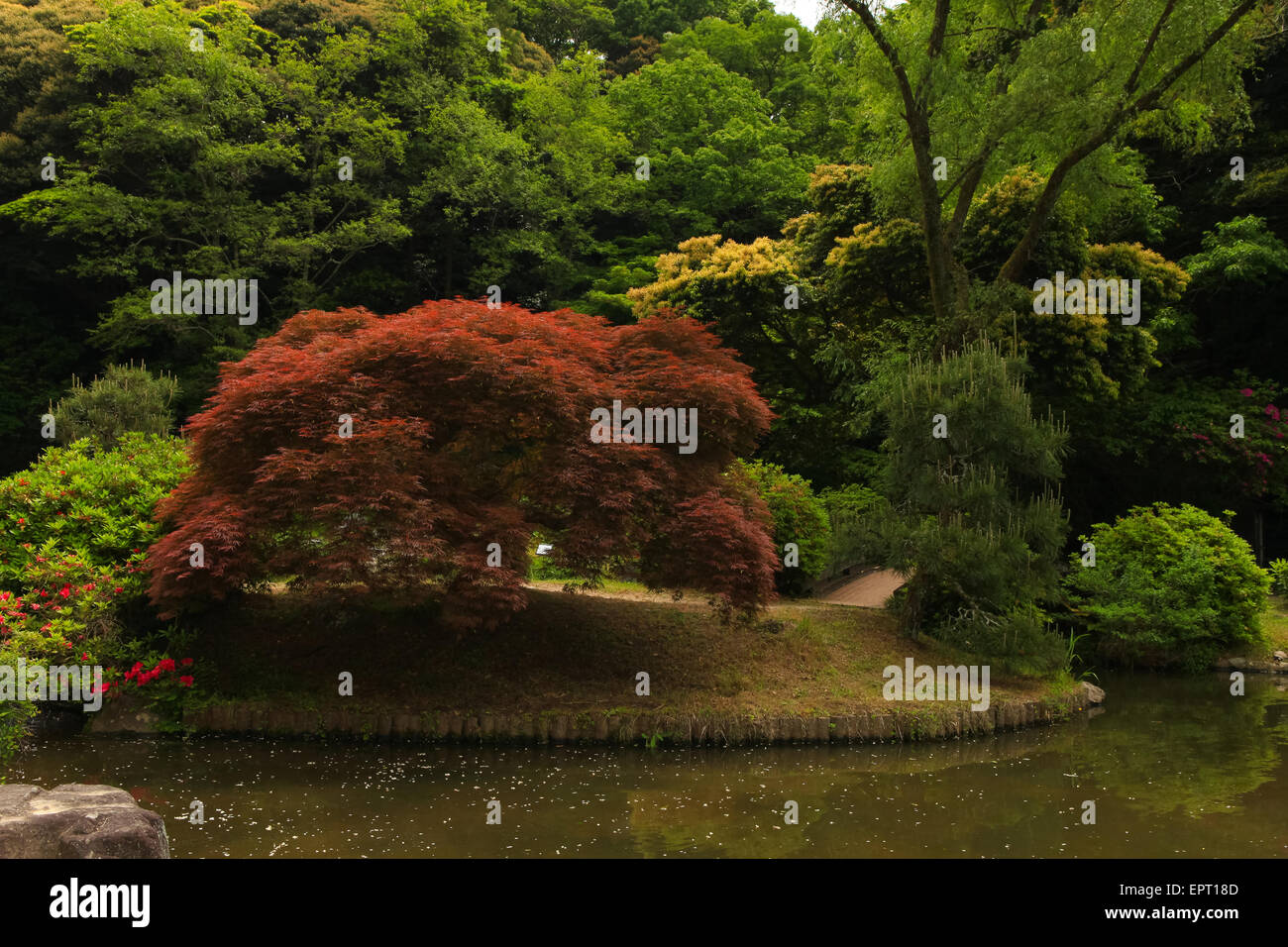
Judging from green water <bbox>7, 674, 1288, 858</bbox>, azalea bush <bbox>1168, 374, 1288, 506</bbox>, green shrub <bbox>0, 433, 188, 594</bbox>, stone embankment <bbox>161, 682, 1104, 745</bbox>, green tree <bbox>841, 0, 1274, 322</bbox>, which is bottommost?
green water <bbox>7, 674, 1288, 858</bbox>

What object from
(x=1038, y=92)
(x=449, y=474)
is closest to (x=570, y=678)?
(x=449, y=474)

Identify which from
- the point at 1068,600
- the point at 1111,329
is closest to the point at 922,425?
the point at 1068,600

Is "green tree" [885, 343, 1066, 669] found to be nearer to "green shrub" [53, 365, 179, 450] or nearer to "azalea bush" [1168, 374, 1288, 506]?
"azalea bush" [1168, 374, 1288, 506]

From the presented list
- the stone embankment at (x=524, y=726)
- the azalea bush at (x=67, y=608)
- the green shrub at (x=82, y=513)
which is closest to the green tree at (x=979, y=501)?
the stone embankment at (x=524, y=726)

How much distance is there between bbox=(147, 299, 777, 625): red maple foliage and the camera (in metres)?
9.32

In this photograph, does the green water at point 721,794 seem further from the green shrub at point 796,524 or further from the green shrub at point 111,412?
the green shrub at point 111,412

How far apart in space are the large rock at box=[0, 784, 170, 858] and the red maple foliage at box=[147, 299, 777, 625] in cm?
411

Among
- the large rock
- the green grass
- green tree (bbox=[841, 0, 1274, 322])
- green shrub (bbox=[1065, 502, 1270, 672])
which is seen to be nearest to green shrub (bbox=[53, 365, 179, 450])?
the green grass

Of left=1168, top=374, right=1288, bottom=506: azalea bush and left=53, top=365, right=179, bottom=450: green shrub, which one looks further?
left=1168, top=374, right=1288, bottom=506: azalea bush

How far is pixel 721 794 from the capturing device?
8188 mm

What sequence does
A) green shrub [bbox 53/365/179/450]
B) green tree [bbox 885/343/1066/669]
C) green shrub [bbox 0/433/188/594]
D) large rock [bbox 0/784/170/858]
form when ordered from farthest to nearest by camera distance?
green shrub [bbox 53/365/179/450], green tree [bbox 885/343/1066/669], green shrub [bbox 0/433/188/594], large rock [bbox 0/784/170/858]

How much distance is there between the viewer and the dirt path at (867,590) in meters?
15.9

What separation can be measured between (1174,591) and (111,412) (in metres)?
14.7

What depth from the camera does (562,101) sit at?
26.3 m
